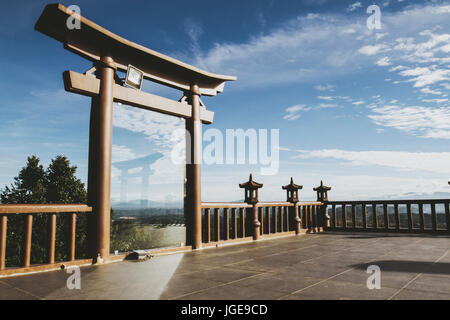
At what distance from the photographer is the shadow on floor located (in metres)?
2.82

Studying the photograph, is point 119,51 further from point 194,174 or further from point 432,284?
point 432,284

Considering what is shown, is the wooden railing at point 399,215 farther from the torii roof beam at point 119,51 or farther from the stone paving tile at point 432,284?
the torii roof beam at point 119,51

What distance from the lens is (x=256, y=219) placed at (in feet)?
19.6

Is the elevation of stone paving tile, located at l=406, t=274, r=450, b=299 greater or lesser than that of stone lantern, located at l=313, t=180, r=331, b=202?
lesser

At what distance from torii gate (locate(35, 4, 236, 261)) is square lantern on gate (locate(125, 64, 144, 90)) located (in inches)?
3.1

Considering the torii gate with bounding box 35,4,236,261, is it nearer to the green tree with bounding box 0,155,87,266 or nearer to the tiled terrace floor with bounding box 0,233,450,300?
the tiled terrace floor with bounding box 0,233,450,300

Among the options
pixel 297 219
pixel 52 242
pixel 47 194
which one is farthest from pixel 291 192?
pixel 47 194

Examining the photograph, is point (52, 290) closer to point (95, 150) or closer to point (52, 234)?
point (52, 234)

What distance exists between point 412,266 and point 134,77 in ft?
13.8

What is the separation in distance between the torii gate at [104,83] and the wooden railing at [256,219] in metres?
0.42

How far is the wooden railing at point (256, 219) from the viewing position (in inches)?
201

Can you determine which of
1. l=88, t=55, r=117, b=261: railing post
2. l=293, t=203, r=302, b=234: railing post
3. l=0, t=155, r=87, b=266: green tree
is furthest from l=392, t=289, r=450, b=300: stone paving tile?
l=0, t=155, r=87, b=266: green tree
